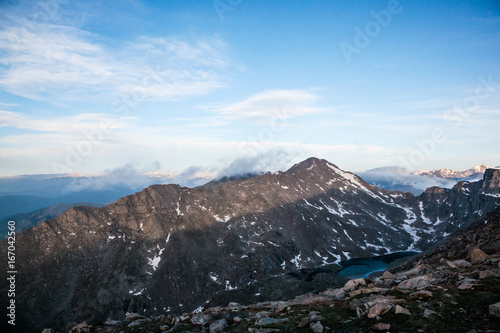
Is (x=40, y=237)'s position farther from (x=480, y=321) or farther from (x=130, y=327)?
(x=480, y=321)

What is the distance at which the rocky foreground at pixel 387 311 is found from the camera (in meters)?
18.8

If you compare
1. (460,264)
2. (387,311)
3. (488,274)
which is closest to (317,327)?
(387,311)

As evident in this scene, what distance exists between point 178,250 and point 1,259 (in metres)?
99.0

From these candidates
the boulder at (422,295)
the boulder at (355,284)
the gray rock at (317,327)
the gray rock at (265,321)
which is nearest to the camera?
the gray rock at (317,327)

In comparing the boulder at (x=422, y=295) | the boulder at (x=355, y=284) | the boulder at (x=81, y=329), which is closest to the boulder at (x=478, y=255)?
the boulder at (x=355, y=284)

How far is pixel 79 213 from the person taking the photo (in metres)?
187

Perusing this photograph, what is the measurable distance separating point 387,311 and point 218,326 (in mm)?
15843

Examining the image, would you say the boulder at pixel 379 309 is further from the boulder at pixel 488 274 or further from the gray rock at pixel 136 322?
the gray rock at pixel 136 322

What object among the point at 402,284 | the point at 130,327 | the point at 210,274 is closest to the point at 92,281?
the point at 210,274

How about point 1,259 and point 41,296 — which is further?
point 1,259

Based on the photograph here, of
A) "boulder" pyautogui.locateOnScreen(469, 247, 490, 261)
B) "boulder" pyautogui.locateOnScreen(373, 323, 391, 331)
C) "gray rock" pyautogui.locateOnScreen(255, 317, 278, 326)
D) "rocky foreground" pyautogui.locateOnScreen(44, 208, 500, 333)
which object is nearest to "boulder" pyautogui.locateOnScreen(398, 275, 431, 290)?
"rocky foreground" pyautogui.locateOnScreen(44, 208, 500, 333)

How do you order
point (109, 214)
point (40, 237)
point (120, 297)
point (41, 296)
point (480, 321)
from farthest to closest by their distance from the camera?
point (109, 214)
point (40, 237)
point (120, 297)
point (41, 296)
point (480, 321)

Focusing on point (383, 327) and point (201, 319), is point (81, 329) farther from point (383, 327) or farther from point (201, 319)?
point (383, 327)

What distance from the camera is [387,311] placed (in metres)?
21.0
